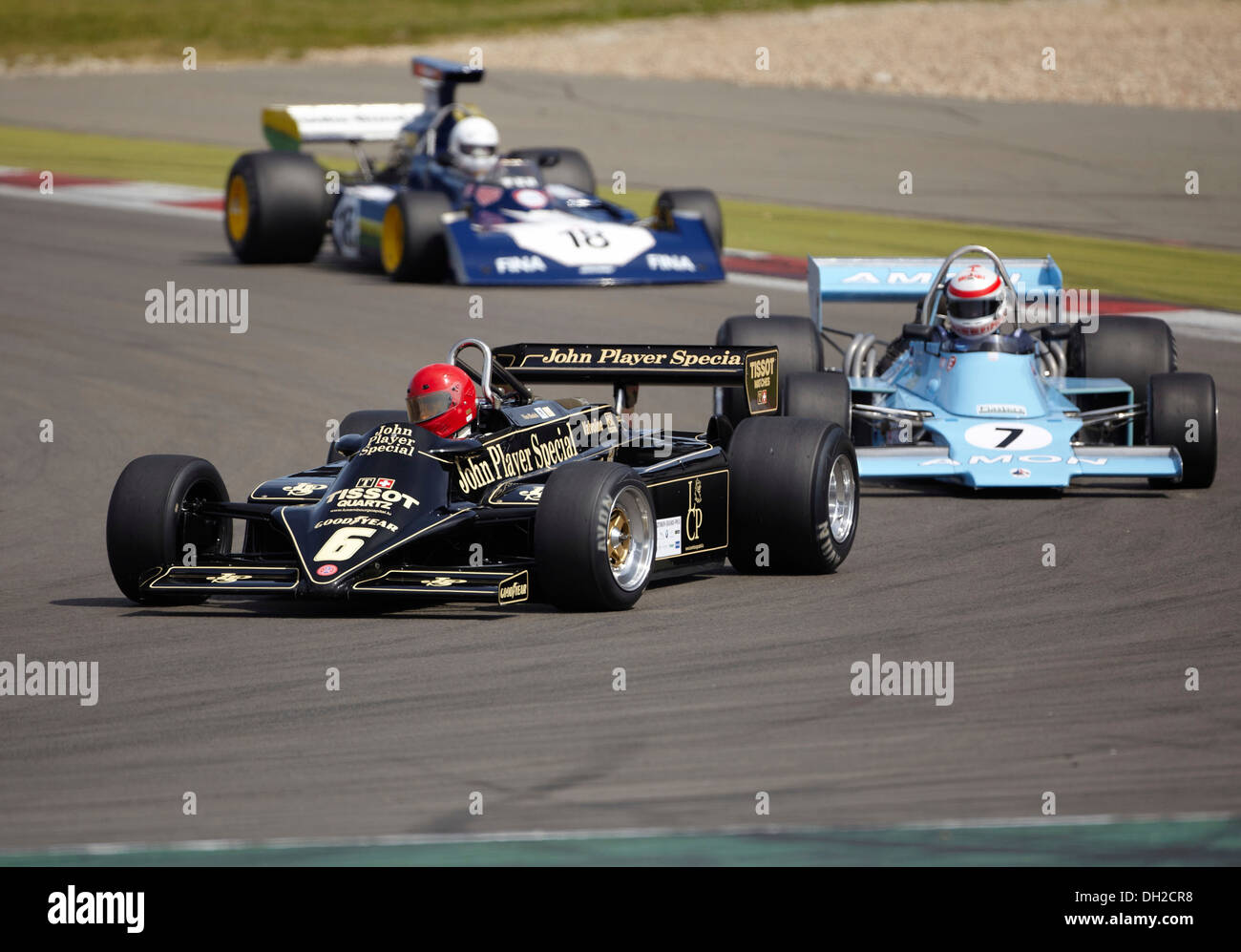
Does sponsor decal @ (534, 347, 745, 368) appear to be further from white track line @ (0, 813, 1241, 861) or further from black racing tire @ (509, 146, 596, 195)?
black racing tire @ (509, 146, 596, 195)

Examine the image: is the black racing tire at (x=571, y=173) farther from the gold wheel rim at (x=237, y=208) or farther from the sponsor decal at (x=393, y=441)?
the sponsor decal at (x=393, y=441)

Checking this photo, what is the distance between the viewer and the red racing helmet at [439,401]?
997 cm

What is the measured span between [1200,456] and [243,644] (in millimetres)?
6205

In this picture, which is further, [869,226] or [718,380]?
[869,226]

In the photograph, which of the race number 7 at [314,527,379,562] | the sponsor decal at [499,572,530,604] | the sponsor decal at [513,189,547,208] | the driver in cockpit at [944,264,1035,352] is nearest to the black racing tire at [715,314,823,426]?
the driver in cockpit at [944,264,1035,352]

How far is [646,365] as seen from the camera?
1106cm

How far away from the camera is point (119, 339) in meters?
18.9

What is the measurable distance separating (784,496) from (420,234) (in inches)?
450

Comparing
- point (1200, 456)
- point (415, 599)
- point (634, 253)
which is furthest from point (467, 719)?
point (634, 253)

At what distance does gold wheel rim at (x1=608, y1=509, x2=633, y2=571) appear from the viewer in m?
9.61

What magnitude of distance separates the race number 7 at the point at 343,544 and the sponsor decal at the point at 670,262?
1183 centimetres

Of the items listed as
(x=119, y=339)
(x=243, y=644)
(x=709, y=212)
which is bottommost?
(x=243, y=644)

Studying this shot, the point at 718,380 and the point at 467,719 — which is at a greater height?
the point at 718,380
